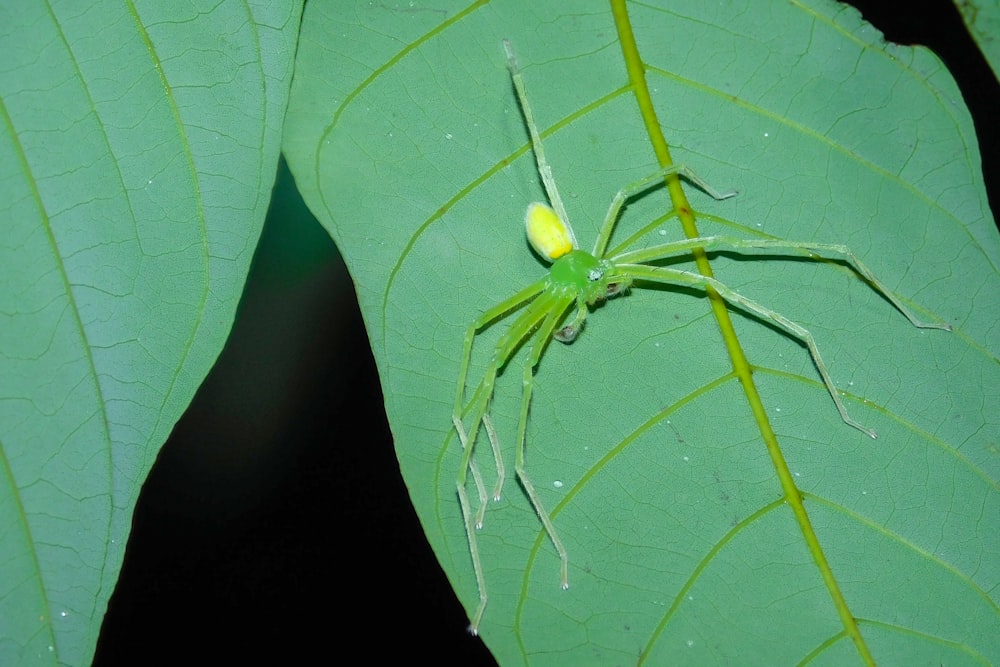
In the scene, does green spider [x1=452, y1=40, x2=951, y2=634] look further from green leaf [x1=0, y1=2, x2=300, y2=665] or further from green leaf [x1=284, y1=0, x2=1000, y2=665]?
green leaf [x1=0, y1=2, x2=300, y2=665]

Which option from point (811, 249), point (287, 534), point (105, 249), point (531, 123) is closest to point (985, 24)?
point (811, 249)

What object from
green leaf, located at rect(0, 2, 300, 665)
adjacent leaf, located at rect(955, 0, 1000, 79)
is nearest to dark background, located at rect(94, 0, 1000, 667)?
green leaf, located at rect(0, 2, 300, 665)

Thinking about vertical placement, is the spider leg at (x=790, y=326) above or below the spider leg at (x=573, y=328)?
below

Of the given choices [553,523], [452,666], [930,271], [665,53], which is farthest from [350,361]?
[930,271]

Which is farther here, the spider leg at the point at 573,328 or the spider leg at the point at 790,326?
the spider leg at the point at 573,328

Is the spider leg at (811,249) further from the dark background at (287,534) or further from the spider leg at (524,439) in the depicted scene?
the dark background at (287,534)

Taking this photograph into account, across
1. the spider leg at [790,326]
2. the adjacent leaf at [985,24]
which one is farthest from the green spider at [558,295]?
the adjacent leaf at [985,24]
